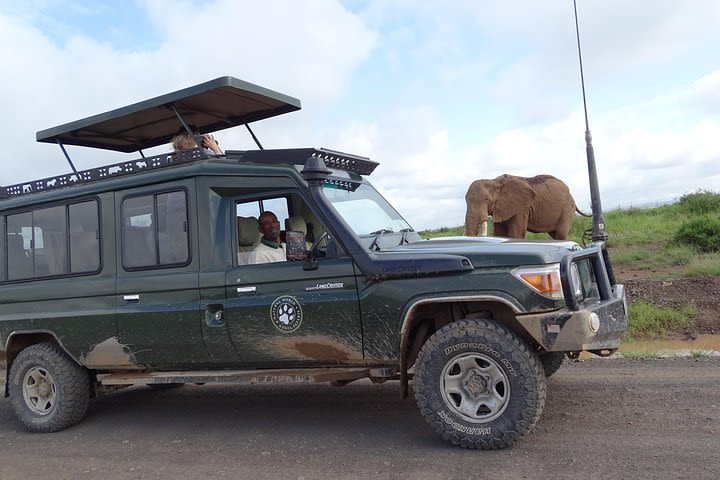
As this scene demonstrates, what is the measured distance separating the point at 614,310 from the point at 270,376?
2.65 m

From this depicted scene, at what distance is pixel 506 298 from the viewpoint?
15.2 ft

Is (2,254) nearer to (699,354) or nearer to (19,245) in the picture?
(19,245)

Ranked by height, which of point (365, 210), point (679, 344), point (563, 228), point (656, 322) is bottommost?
point (679, 344)

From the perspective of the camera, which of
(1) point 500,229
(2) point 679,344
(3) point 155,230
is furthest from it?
(1) point 500,229

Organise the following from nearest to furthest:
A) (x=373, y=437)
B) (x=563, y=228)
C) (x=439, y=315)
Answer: (x=439, y=315)
(x=373, y=437)
(x=563, y=228)

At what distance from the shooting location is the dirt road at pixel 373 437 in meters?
4.43

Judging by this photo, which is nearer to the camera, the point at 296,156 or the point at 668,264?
the point at 296,156

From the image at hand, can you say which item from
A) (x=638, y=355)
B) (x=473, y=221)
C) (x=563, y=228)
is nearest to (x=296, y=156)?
(x=638, y=355)

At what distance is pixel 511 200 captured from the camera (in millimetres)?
16688

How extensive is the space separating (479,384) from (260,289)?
1.82m

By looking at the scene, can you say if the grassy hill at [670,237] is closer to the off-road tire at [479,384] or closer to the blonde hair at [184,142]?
the off-road tire at [479,384]

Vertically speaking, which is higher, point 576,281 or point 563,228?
point 563,228

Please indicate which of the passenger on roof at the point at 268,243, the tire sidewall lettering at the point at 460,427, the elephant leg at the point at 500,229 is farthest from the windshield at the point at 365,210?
the elephant leg at the point at 500,229

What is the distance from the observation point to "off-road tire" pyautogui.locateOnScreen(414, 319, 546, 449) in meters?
4.58
